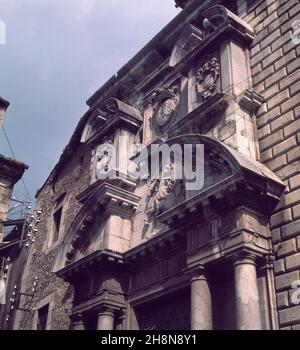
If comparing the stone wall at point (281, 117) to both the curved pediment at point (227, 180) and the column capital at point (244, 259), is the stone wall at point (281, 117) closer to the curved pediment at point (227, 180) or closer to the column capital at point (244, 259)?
the curved pediment at point (227, 180)

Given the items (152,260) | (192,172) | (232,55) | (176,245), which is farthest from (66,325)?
(232,55)

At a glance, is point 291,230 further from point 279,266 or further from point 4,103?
point 4,103

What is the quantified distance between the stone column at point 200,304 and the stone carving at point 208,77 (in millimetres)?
3785

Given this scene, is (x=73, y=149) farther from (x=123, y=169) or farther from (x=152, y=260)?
(x=152, y=260)

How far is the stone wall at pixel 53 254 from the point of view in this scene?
43.8 ft

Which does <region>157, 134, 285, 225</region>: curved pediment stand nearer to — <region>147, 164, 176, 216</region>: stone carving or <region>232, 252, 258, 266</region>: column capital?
<region>232, 252, 258, 266</region>: column capital

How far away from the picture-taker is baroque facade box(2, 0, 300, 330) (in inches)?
316

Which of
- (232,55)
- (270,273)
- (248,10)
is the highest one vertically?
(248,10)

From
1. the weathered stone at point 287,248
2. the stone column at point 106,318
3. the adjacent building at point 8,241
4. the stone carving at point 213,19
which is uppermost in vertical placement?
the stone carving at point 213,19

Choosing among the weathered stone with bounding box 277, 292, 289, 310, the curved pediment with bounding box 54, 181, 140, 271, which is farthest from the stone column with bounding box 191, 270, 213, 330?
the curved pediment with bounding box 54, 181, 140, 271

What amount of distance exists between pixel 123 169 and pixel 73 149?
16.3 feet

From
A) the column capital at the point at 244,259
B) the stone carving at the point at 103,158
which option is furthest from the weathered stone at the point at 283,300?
the stone carving at the point at 103,158

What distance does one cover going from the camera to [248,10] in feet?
35.8

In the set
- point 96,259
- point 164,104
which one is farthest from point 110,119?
point 96,259
